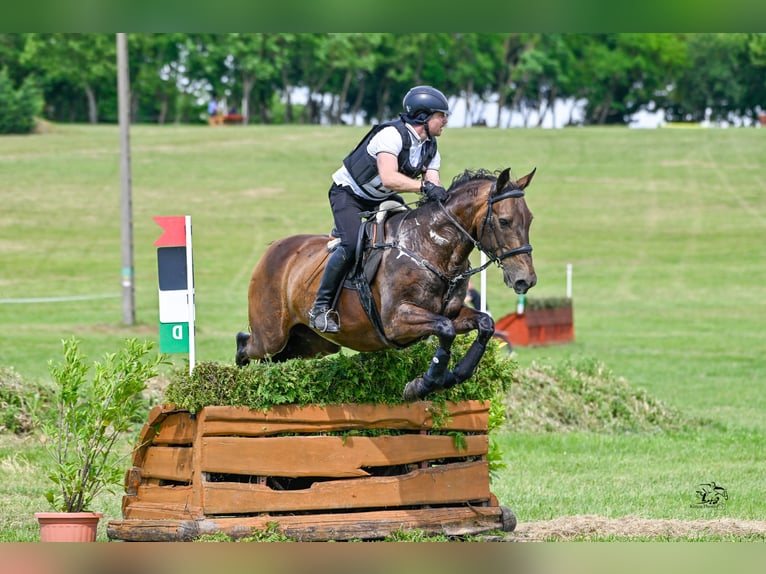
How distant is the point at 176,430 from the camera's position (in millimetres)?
7324

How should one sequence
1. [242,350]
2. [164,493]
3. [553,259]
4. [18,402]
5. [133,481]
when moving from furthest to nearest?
[553,259], [18,402], [242,350], [133,481], [164,493]

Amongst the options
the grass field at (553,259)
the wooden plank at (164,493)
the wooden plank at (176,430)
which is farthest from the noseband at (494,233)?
the grass field at (553,259)

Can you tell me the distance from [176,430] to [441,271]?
1.97m

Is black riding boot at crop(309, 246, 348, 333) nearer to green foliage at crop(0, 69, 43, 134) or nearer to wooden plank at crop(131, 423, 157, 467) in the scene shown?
wooden plank at crop(131, 423, 157, 467)

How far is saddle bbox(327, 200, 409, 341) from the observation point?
721 centimetres

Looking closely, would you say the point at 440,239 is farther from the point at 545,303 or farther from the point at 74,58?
the point at 74,58

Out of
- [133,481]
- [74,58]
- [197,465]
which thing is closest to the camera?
[197,465]

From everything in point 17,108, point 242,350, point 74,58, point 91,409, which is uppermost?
point 74,58

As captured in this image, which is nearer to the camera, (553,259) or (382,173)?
(382,173)

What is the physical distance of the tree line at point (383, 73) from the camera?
79.7 m

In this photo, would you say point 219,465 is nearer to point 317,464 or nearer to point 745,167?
point 317,464

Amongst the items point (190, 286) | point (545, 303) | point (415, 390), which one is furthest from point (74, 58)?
point (415, 390)

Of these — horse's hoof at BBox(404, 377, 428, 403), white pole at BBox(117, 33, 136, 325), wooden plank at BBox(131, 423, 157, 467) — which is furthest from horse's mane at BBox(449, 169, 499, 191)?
white pole at BBox(117, 33, 136, 325)
